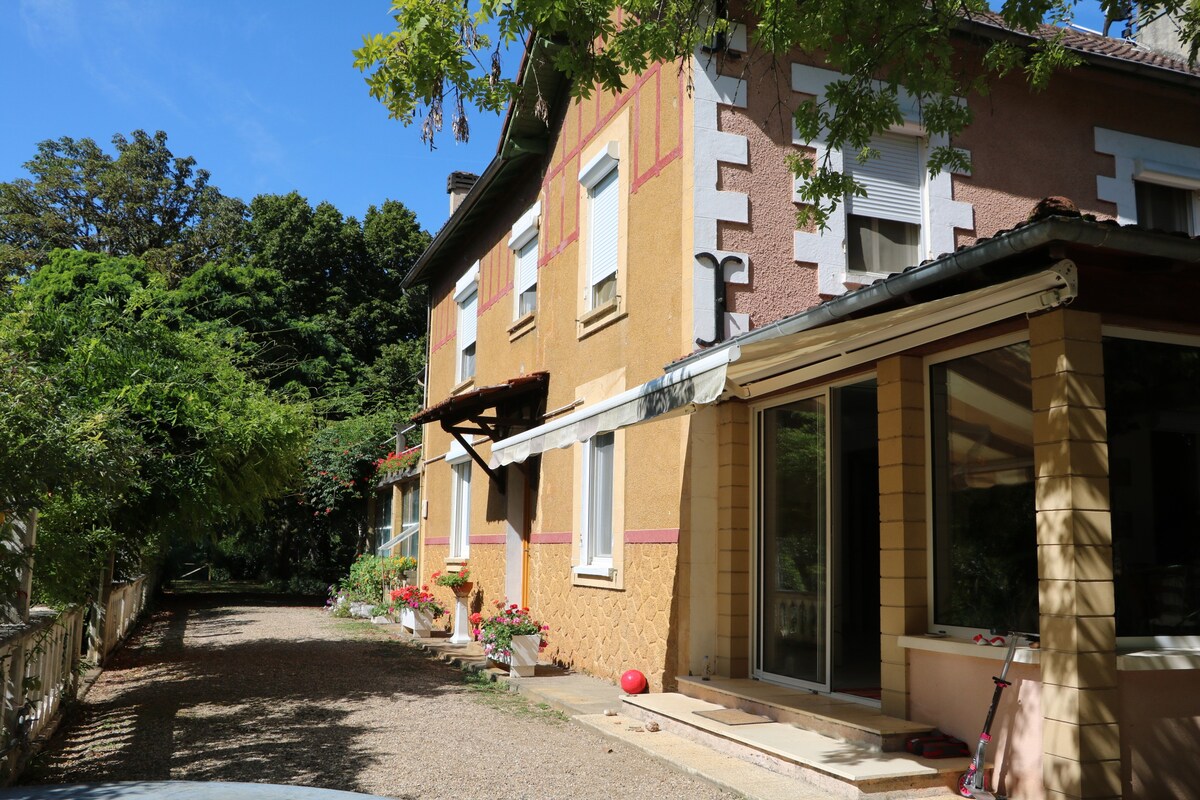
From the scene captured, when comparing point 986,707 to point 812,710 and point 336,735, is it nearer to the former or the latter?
point 812,710

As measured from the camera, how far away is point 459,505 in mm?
17203

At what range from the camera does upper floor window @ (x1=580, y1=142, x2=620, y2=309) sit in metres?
11.4

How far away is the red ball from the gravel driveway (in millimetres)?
717

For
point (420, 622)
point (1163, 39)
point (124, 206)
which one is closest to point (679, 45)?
point (1163, 39)

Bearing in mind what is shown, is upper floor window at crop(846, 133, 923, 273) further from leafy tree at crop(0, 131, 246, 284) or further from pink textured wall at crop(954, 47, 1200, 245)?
leafy tree at crop(0, 131, 246, 284)

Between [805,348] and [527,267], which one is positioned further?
[527,267]

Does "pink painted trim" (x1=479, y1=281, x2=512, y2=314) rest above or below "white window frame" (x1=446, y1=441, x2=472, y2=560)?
above

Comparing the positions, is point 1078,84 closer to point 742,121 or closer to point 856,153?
point 856,153

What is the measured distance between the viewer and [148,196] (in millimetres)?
35094

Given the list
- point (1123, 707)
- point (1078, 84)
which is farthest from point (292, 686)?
point (1078, 84)

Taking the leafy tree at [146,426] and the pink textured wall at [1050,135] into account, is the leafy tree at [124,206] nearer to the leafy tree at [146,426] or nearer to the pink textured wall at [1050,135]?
the leafy tree at [146,426]

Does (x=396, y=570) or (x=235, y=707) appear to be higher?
(x=396, y=570)

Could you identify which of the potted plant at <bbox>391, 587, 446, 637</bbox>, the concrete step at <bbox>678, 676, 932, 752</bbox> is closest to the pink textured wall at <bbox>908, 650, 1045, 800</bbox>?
the concrete step at <bbox>678, 676, 932, 752</bbox>

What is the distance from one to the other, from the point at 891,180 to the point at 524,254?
6219 millimetres
